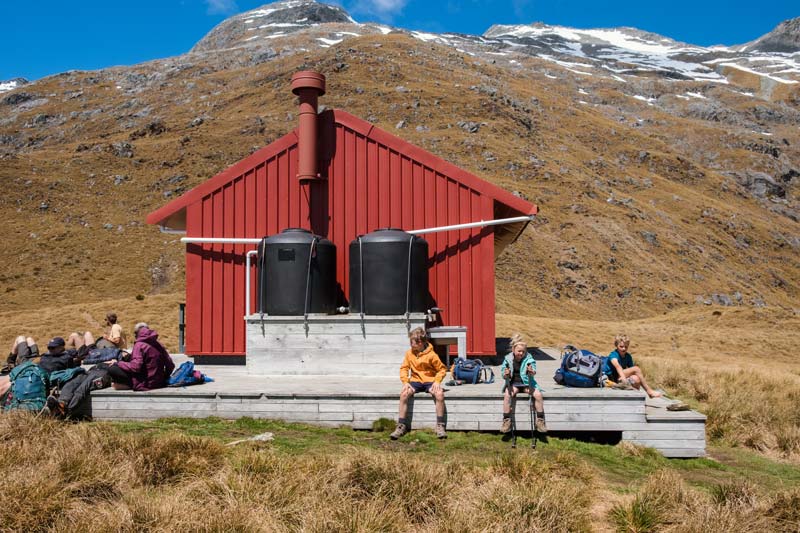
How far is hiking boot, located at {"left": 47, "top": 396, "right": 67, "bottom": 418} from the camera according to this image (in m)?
8.52

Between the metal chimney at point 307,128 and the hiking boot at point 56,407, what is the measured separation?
6398 mm

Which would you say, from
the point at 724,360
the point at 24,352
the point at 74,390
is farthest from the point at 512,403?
the point at 724,360

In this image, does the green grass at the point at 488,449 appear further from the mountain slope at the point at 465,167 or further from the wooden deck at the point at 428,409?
the mountain slope at the point at 465,167

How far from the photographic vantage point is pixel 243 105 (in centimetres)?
7231

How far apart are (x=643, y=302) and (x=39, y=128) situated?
7751 centimetres

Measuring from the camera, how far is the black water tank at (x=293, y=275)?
38.3 ft

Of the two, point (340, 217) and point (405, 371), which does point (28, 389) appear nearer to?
point (405, 371)

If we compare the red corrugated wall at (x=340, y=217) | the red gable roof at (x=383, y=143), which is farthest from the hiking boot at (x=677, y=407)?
the red gable roof at (x=383, y=143)

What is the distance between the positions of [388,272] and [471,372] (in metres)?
2.68

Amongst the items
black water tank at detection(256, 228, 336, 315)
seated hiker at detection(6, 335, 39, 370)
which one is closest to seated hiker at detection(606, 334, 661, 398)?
black water tank at detection(256, 228, 336, 315)

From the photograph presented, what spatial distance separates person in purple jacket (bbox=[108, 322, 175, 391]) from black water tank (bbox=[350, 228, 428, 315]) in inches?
148

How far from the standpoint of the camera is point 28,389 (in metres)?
8.52

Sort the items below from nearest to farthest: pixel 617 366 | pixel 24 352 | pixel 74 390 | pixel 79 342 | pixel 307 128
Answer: pixel 74 390 → pixel 617 366 → pixel 24 352 → pixel 307 128 → pixel 79 342

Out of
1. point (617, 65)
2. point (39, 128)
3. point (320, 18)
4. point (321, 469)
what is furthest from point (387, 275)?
point (320, 18)
